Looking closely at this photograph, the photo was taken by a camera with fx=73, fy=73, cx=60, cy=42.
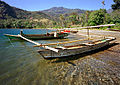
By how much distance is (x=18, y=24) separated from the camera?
136375 millimetres

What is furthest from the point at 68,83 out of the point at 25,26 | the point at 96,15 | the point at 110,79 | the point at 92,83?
the point at 25,26

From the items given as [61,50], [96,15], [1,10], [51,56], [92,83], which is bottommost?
[92,83]

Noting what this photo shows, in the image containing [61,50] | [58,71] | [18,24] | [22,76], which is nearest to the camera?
[22,76]

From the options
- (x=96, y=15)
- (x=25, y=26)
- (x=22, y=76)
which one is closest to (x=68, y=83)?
(x=22, y=76)

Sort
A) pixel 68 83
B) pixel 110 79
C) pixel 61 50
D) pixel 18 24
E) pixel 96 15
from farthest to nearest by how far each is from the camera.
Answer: pixel 18 24, pixel 96 15, pixel 61 50, pixel 110 79, pixel 68 83

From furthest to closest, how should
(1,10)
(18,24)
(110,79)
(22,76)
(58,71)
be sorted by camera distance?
(1,10) → (18,24) → (58,71) → (22,76) → (110,79)

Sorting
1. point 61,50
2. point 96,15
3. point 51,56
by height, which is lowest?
point 51,56

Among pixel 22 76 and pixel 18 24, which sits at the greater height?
pixel 18 24

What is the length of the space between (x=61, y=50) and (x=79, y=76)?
274cm

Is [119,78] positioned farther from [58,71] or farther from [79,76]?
[58,71]

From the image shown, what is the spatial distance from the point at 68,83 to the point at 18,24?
15782 centimetres

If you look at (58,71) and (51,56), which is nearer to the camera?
(58,71)

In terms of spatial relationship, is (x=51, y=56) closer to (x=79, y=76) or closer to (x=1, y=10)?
(x=79, y=76)

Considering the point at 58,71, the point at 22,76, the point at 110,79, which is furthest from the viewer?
the point at 58,71
